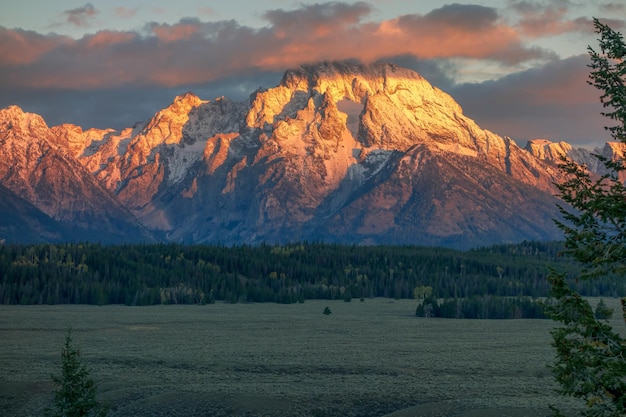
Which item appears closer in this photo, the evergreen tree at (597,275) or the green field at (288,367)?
the evergreen tree at (597,275)

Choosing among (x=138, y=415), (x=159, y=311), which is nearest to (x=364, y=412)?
(x=138, y=415)

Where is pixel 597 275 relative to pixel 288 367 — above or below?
above

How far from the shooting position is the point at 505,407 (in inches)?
2327

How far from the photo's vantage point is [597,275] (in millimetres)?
30719

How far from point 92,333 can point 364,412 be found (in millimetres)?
64913

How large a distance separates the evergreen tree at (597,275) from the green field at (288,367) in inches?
1075

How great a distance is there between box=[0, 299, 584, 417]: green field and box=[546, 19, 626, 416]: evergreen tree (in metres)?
27.3

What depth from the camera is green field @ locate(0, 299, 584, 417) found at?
61.2 m

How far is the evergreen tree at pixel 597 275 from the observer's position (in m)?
29.7

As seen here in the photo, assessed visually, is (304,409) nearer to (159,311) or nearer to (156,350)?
(156,350)

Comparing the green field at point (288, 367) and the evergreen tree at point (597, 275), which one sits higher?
the evergreen tree at point (597, 275)

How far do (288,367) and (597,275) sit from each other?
51294 millimetres

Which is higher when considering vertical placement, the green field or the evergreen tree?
the evergreen tree

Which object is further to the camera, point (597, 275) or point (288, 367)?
point (288, 367)
